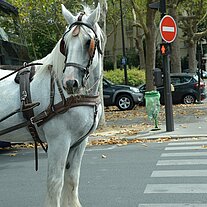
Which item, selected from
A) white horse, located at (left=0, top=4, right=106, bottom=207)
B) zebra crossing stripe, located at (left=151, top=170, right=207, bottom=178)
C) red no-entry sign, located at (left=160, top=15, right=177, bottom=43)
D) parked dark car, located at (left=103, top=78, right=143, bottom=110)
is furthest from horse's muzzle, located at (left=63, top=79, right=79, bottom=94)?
parked dark car, located at (left=103, top=78, right=143, bottom=110)

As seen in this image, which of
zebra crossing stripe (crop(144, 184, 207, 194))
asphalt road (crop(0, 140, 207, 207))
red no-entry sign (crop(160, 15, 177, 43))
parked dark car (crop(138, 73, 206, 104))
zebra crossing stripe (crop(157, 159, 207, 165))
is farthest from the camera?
parked dark car (crop(138, 73, 206, 104))

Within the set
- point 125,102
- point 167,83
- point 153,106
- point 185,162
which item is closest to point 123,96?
point 125,102

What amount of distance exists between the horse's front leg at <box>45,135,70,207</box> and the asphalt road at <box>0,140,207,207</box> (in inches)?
65.0

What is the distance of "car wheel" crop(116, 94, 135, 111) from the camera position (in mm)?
22984

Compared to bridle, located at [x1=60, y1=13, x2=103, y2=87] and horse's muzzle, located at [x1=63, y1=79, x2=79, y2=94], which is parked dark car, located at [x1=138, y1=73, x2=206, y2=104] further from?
horse's muzzle, located at [x1=63, y1=79, x2=79, y2=94]

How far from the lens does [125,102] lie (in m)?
23.1

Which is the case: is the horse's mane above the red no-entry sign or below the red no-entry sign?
below

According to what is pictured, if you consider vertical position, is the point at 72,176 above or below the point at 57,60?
below

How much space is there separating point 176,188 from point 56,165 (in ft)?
9.29

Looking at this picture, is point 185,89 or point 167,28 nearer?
point 167,28

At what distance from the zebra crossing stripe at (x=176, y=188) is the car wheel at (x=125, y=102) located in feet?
53.0

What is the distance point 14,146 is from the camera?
12.5m

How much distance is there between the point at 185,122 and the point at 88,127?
1164 cm

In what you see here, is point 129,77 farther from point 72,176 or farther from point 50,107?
point 50,107
